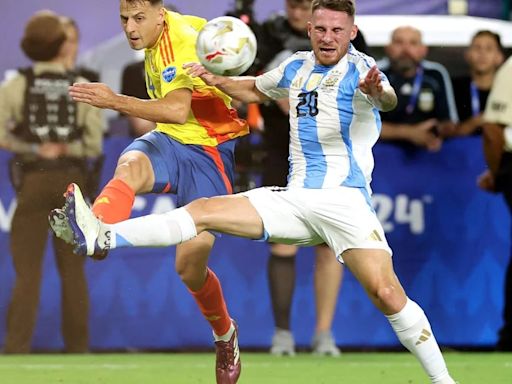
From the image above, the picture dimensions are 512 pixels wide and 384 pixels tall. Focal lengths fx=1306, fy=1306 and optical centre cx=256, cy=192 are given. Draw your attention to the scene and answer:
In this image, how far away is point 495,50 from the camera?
10109 mm

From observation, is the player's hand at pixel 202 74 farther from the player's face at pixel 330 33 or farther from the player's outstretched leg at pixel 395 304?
the player's outstretched leg at pixel 395 304

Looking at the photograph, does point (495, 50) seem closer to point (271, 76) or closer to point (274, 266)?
point (274, 266)

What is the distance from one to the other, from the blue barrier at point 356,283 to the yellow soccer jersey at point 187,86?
264 centimetres

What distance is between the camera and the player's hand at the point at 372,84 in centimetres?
604

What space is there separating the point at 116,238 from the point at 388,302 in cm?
133

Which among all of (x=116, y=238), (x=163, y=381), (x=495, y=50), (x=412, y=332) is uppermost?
(x=495, y=50)

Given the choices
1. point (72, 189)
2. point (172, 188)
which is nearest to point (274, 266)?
point (172, 188)

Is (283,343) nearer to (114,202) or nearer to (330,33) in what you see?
(114,202)

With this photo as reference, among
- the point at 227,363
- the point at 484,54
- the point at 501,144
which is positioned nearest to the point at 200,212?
the point at 227,363

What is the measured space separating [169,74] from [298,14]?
2.86m

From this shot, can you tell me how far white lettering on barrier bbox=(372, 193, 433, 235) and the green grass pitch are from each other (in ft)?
3.31

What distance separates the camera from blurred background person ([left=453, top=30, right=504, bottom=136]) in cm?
1011

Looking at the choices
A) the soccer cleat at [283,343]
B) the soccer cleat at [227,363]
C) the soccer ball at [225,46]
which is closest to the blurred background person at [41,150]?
the soccer cleat at [283,343]

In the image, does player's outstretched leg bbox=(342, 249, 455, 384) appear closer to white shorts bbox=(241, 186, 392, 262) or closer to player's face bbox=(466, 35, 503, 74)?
white shorts bbox=(241, 186, 392, 262)
